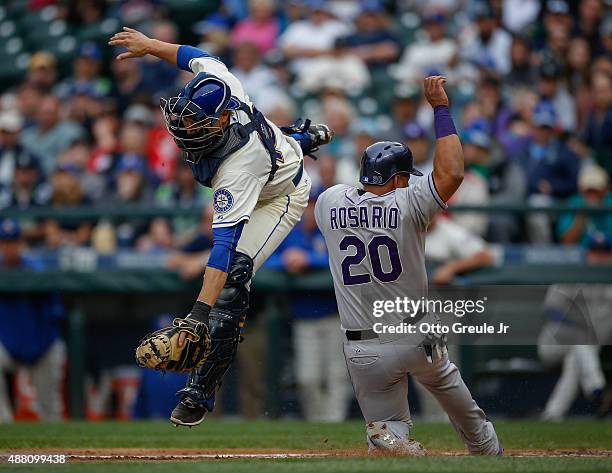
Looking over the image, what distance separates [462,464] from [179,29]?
1031 cm

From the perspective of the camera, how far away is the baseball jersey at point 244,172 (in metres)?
6.51

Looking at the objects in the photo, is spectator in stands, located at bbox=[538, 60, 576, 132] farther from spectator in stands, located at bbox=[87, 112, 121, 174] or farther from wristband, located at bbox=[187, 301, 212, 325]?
wristband, located at bbox=[187, 301, 212, 325]

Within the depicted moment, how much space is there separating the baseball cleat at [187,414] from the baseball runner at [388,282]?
0.90m

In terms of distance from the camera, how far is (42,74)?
14508 mm

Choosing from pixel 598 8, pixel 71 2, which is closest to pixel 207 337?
pixel 598 8

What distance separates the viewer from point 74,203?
1212 cm

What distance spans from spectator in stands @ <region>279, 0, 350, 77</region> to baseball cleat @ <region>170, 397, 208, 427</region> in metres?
7.14

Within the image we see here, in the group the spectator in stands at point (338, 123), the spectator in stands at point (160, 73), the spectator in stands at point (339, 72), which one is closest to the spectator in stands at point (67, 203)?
the spectator in stands at point (160, 73)

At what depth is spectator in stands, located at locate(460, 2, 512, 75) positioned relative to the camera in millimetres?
13039

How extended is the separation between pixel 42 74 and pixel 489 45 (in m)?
5.38

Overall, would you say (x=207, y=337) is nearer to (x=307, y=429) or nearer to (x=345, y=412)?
(x=307, y=429)

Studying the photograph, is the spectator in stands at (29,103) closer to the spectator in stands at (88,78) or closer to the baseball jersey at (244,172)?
the spectator in stands at (88,78)

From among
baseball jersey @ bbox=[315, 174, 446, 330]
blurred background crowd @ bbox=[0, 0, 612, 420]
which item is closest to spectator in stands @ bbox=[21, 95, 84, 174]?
blurred background crowd @ bbox=[0, 0, 612, 420]

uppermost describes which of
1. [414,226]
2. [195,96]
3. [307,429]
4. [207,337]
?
[195,96]
